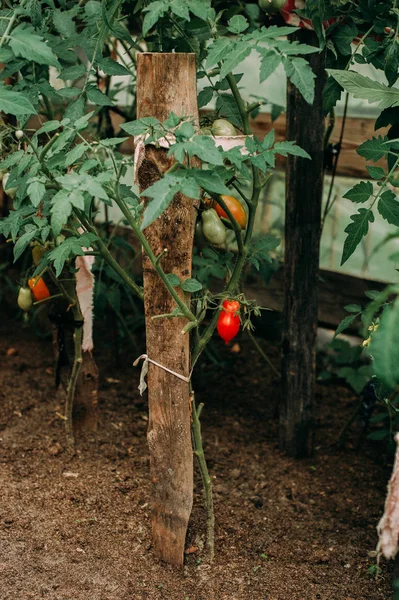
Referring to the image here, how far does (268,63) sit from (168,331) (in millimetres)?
660

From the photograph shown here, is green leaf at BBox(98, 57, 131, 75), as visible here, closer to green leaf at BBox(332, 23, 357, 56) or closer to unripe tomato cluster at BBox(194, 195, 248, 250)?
unripe tomato cluster at BBox(194, 195, 248, 250)

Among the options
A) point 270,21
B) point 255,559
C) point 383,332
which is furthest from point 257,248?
point 383,332

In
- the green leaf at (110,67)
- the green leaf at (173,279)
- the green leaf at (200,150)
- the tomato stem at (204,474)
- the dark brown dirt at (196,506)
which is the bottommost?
the dark brown dirt at (196,506)

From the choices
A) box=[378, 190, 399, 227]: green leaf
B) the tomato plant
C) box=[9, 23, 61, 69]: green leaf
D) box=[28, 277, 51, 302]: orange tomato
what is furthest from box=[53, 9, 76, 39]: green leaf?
box=[378, 190, 399, 227]: green leaf

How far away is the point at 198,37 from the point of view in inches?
72.0

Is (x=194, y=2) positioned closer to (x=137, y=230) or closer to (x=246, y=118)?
(x=246, y=118)

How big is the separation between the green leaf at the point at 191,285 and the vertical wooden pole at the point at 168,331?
0.13ft

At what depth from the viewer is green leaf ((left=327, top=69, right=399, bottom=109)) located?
1567 millimetres

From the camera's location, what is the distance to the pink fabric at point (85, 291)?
217 cm

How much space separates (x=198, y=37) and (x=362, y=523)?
1.42 metres

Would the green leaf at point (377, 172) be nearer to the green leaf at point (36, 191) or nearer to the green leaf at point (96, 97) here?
the green leaf at point (96, 97)

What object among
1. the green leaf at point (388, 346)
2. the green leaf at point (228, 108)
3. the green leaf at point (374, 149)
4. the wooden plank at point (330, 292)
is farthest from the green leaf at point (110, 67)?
the wooden plank at point (330, 292)

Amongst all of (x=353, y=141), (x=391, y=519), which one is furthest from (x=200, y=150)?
(x=353, y=141)

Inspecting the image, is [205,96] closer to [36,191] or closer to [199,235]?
[199,235]
